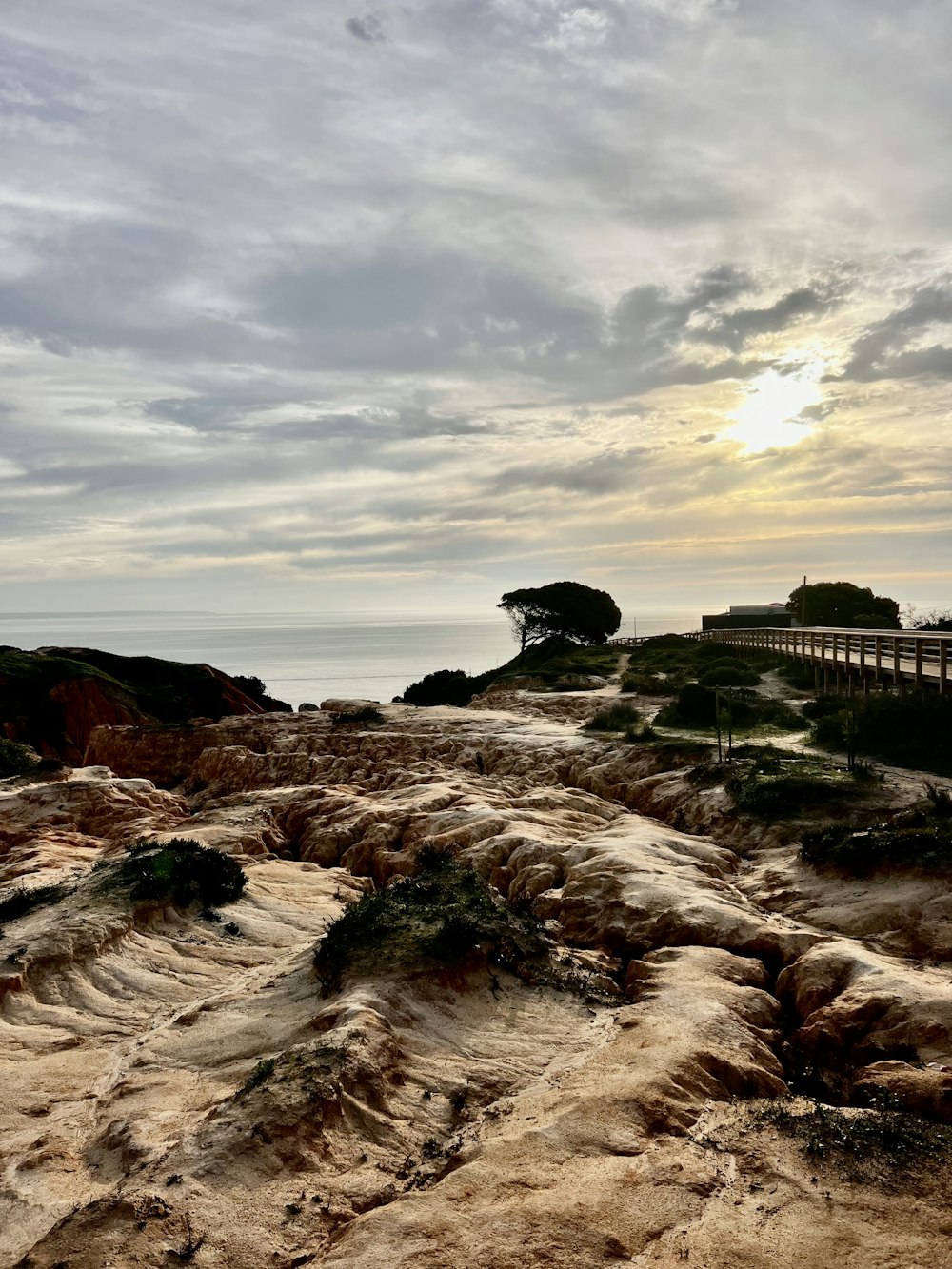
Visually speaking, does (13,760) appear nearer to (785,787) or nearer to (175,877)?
(175,877)

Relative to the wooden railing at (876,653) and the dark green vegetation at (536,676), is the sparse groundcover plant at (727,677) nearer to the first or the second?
the wooden railing at (876,653)

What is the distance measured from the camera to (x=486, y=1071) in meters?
7.92

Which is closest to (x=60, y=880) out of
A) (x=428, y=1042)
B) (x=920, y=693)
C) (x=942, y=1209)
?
(x=428, y=1042)

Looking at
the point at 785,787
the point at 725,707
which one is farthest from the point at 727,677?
the point at 785,787

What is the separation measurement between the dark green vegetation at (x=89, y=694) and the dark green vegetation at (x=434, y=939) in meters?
29.5

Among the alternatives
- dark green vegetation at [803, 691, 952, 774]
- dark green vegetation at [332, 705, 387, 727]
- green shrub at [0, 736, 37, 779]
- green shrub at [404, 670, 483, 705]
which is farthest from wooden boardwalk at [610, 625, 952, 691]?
green shrub at [0, 736, 37, 779]

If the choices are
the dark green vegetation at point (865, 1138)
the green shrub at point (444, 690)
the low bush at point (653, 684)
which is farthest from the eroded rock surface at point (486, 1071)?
the green shrub at point (444, 690)

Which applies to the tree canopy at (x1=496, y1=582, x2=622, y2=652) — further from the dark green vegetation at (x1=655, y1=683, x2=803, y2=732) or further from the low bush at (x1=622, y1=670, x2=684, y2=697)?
the dark green vegetation at (x1=655, y1=683, x2=803, y2=732)

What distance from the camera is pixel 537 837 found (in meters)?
15.5

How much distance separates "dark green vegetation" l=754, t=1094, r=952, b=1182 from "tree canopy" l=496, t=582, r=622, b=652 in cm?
6400

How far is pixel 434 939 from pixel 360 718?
22171mm

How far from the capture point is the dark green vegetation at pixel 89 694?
141 ft

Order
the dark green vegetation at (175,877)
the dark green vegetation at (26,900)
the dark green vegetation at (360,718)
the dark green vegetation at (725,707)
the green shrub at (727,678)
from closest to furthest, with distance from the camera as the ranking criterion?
1. the dark green vegetation at (26,900)
2. the dark green vegetation at (175,877)
3. the dark green vegetation at (725,707)
4. the dark green vegetation at (360,718)
5. the green shrub at (727,678)

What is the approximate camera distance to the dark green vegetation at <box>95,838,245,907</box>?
13.0 metres
